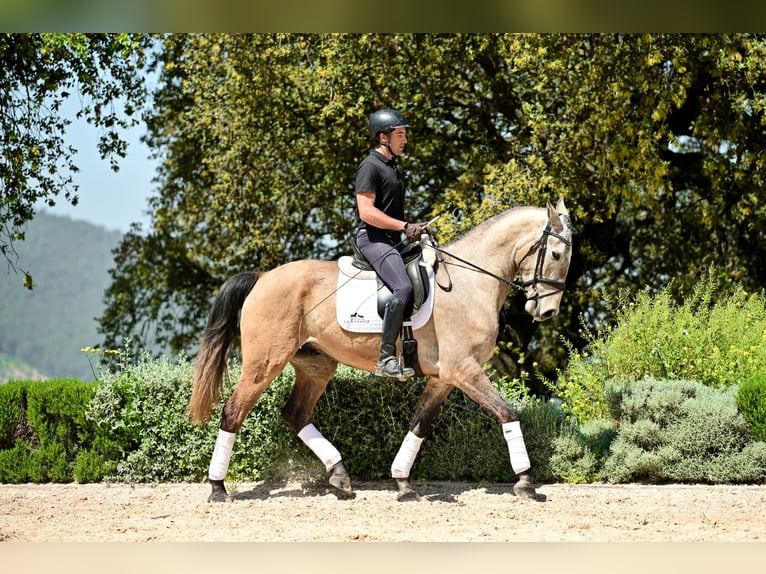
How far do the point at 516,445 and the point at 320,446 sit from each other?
153 centimetres

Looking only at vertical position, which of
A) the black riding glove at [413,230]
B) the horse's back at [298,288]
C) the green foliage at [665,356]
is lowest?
the green foliage at [665,356]

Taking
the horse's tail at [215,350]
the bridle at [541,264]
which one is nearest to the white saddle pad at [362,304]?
the bridle at [541,264]

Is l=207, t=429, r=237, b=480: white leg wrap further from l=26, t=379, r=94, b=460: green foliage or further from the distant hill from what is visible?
the distant hill

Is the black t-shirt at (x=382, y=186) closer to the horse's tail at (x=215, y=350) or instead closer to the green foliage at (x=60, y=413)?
the horse's tail at (x=215, y=350)

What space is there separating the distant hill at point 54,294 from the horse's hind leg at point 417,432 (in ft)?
53.7

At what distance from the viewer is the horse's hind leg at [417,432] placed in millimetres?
6973

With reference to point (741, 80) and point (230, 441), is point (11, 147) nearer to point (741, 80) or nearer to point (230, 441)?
point (230, 441)

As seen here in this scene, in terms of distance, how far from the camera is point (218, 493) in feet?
22.8

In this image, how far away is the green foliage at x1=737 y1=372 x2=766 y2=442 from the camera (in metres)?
7.42

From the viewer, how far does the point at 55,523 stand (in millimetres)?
6270

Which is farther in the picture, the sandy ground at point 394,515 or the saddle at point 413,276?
the saddle at point 413,276

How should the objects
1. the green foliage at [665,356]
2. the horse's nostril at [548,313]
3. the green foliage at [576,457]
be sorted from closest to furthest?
the horse's nostril at [548,313] < the green foliage at [576,457] < the green foliage at [665,356]

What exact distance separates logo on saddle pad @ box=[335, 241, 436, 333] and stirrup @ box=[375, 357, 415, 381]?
0.97 feet

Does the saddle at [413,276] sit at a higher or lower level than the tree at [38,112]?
lower
